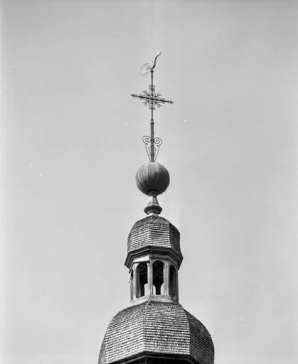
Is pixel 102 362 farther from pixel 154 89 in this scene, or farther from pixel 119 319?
pixel 154 89

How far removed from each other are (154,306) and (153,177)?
17.0 ft

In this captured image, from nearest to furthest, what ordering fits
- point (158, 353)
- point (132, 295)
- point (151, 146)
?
point (158, 353)
point (132, 295)
point (151, 146)

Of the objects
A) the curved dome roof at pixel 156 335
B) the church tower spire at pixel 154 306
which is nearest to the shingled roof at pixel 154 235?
the church tower spire at pixel 154 306

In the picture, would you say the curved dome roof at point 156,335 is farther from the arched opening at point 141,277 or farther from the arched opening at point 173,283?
the arched opening at point 141,277

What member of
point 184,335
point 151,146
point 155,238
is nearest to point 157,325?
point 184,335

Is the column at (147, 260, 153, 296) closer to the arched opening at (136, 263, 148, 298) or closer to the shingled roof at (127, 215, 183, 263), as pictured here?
the arched opening at (136, 263, 148, 298)

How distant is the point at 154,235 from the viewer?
146 ft

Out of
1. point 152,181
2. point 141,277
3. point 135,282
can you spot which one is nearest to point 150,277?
point 135,282

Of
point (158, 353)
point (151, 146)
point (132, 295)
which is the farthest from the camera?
point (151, 146)

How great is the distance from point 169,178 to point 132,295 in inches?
183

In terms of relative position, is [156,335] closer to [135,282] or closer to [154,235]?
[135,282]

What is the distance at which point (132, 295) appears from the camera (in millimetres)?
43750

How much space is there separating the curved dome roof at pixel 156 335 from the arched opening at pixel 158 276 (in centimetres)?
186

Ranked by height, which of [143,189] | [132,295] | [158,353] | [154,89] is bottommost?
[158,353]
